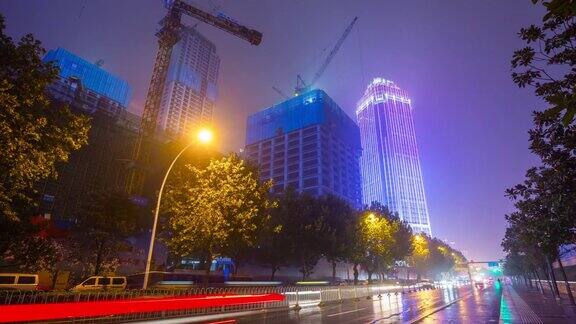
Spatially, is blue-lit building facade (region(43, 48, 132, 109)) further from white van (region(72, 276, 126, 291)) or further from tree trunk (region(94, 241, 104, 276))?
white van (region(72, 276, 126, 291))

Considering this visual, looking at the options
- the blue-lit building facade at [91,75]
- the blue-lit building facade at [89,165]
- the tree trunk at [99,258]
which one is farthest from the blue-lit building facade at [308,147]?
the tree trunk at [99,258]

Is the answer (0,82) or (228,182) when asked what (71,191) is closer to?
(228,182)

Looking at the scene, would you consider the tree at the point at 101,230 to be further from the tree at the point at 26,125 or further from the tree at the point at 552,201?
the tree at the point at 552,201

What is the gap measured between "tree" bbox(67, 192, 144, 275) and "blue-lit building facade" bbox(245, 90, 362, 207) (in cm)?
10144

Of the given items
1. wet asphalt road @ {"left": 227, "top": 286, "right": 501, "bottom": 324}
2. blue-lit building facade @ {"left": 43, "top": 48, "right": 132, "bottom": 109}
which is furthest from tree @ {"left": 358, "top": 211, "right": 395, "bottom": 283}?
blue-lit building facade @ {"left": 43, "top": 48, "right": 132, "bottom": 109}

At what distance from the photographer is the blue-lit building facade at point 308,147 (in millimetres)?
142000

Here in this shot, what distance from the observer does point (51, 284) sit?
102 feet

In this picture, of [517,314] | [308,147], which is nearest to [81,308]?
[517,314]

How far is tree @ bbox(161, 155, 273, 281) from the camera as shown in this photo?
935 inches

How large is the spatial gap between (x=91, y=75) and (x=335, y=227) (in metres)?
137

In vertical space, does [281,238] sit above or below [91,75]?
below

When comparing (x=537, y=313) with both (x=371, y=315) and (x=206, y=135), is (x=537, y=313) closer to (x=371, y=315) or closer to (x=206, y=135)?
(x=371, y=315)

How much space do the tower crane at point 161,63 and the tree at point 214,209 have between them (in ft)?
158

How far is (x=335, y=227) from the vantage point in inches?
1890
